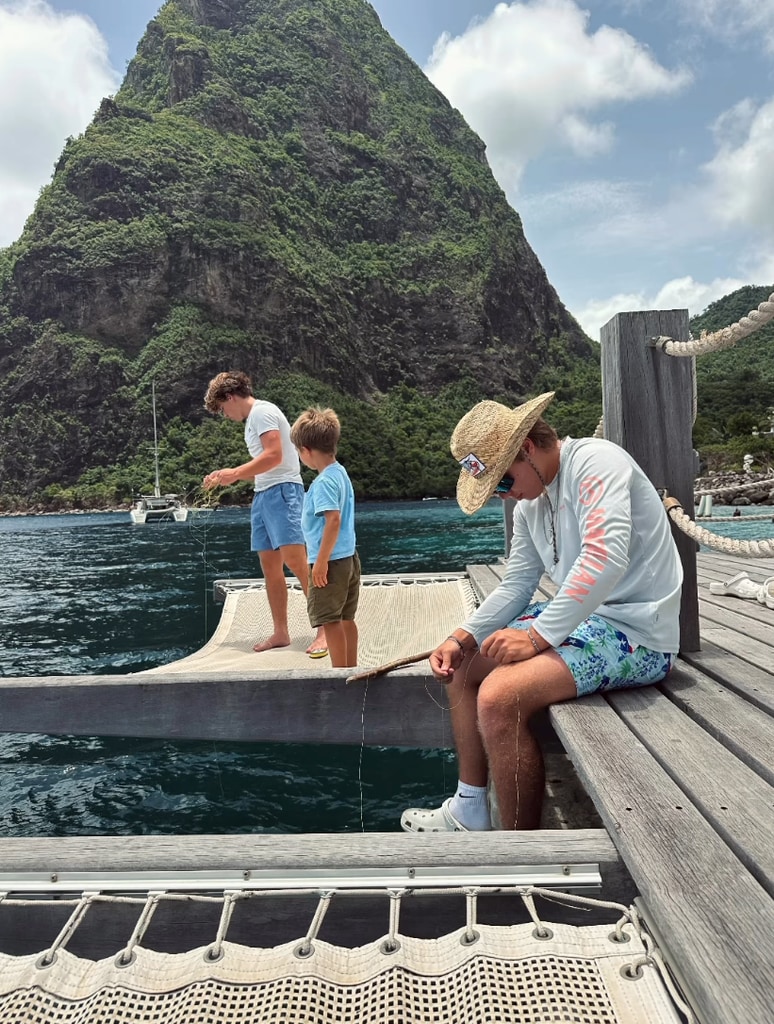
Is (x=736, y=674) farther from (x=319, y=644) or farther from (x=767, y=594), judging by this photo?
(x=319, y=644)

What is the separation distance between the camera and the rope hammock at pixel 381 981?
0.94m

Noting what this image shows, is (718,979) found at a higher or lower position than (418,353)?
lower

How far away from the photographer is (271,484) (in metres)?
4.07

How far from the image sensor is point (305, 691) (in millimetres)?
2588

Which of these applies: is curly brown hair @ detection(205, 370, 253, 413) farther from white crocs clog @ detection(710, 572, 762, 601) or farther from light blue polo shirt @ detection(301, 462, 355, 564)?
white crocs clog @ detection(710, 572, 762, 601)

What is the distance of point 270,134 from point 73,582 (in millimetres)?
107931

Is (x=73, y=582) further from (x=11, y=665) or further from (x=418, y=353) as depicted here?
(x=418, y=353)

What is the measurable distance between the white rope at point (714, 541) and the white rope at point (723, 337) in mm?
510

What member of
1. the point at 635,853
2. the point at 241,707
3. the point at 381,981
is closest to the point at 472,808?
the point at 635,853

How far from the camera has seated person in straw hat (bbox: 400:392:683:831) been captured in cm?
172

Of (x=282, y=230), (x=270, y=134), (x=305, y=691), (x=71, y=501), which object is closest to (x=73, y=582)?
(x=305, y=691)

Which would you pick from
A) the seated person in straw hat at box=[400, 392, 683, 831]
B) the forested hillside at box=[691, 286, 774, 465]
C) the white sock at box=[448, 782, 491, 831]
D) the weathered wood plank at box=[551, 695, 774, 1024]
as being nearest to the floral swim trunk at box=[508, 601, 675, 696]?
the seated person in straw hat at box=[400, 392, 683, 831]

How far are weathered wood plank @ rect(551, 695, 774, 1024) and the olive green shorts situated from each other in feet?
6.07

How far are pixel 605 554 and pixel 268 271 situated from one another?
89024 mm
